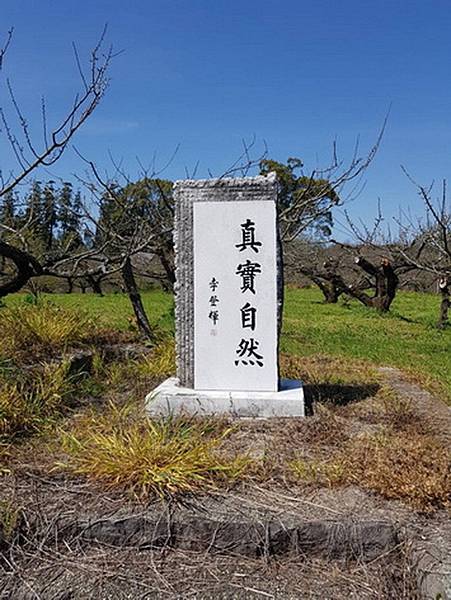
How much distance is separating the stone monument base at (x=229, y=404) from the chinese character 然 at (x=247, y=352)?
0.83 feet

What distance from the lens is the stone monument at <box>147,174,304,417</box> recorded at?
4.01 metres

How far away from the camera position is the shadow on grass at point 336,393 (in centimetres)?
434

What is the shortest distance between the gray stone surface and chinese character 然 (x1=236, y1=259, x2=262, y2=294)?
0.19 meters

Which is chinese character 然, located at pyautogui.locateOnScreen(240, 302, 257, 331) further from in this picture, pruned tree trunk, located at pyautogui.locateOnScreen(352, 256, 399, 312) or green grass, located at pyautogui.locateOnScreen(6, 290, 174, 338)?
pruned tree trunk, located at pyautogui.locateOnScreen(352, 256, 399, 312)

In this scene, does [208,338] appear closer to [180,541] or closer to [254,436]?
[254,436]

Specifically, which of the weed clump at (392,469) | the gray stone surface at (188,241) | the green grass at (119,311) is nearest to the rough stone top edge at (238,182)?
the gray stone surface at (188,241)

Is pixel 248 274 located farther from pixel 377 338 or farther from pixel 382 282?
pixel 382 282

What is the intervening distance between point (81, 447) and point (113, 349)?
10.3ft

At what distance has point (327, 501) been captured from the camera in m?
2.59

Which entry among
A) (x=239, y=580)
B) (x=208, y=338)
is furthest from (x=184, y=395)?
(x=239, y=580)

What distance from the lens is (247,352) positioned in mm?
4070

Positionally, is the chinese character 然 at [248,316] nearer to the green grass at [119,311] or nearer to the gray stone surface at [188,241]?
the gray stone surface at [188,241]

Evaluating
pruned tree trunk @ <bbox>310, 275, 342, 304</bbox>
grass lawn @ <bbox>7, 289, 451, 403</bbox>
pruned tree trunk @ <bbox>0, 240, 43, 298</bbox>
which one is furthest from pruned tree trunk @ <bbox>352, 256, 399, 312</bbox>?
pruned tree trunk @ <bbox>0, 240, 43, 298</bbox>

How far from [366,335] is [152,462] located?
7742 mm
